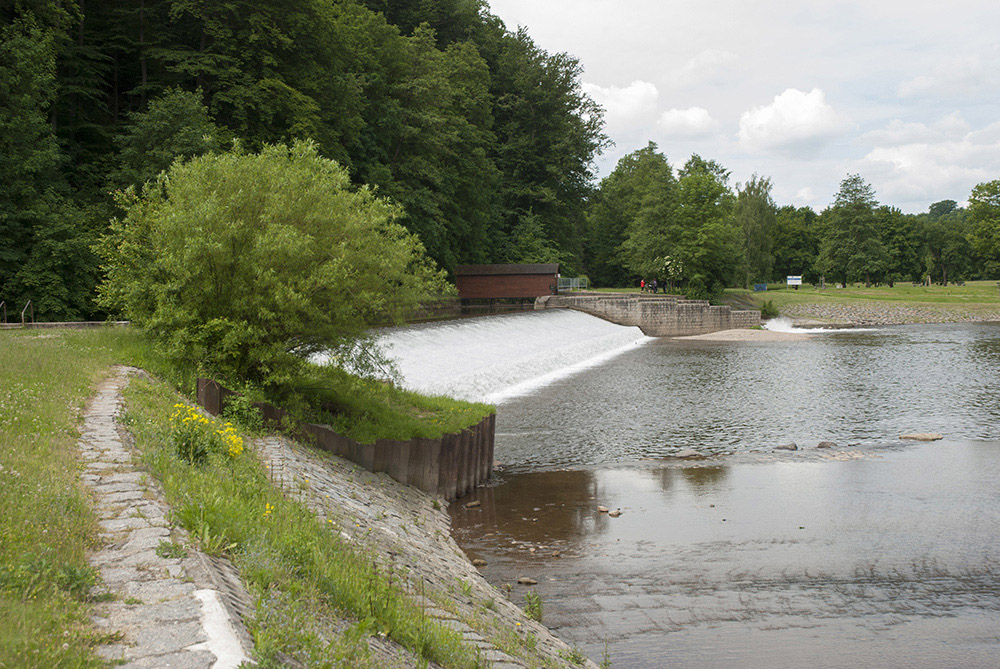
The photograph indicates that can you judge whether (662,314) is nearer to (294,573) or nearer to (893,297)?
(893,297)

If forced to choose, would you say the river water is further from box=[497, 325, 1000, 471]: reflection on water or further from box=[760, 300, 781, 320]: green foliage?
box=[760, 300, 781, 320]: green foliage

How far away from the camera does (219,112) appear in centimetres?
3669

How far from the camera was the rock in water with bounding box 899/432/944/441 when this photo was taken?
20.1 meters

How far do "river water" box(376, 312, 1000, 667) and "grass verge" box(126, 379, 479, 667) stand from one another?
2.95 metres

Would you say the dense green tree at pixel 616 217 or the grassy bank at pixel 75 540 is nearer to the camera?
the grassy bank at pixel 75 540

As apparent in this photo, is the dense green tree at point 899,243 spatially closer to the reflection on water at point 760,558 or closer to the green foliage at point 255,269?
the reflection on water at point 760,558

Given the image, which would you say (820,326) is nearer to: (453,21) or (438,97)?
(438,97)

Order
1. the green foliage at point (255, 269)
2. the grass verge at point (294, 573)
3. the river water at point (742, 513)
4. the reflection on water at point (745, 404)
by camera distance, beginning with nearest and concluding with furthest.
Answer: the grass verge at point (294, 573) → the river water at point (742, 513) → the green foliage at point (255, 269) → the reflection on water at point (745, 404)

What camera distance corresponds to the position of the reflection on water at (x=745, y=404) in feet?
65.1

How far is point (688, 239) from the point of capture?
224ft

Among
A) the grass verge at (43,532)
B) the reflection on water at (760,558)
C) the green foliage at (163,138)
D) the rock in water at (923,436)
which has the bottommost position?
the reflection on water at (760,558)

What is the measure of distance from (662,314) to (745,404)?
97.8 feet

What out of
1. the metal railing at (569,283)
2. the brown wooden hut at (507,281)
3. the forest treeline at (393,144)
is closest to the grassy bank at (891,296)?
the forest treeline at (393,144)

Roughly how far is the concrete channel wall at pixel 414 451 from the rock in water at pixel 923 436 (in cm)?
1199
